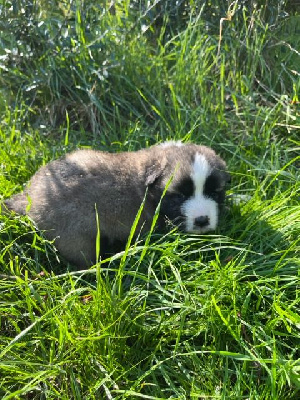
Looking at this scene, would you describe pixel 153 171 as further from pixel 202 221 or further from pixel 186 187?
pixel 202 221

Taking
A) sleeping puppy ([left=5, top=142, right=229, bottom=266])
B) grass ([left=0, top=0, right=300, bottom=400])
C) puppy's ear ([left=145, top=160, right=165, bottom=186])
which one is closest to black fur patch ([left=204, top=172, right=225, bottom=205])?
sleeping puppy ([left=5, top=142, right=229, bottom=266])

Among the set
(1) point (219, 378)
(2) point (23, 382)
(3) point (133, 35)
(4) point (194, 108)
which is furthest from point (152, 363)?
(3) point (133, 35)

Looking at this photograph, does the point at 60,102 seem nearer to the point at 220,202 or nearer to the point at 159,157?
the point at 159,157

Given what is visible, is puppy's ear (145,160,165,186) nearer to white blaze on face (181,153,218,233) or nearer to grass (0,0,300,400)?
white blaze on face (181,153,218,233)

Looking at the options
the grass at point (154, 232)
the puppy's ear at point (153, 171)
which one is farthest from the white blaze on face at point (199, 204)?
the puppy's ear at point (153, 171)

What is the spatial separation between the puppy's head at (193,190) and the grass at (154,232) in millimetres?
119

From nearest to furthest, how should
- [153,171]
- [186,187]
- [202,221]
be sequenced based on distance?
[202,221] < [186,187] < [153,171]

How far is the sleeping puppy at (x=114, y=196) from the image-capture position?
337 cm

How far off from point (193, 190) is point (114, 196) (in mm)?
512

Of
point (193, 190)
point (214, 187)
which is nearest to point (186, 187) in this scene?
point (193, 190)

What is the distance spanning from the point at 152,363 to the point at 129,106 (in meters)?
2.57

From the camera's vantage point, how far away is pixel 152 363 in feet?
8.86

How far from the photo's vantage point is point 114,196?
3504mm

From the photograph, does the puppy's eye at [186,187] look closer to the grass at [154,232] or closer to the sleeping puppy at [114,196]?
the sleeping puppy at [114,196]
